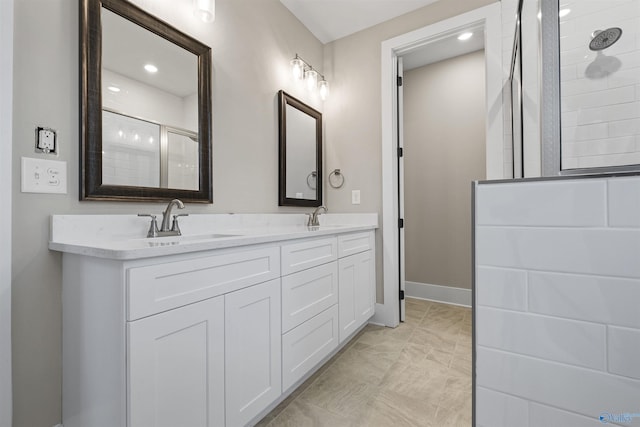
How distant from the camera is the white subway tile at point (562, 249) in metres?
0.48

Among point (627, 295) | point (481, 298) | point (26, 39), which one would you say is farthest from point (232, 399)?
point (26, 39)

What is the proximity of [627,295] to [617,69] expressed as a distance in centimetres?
124

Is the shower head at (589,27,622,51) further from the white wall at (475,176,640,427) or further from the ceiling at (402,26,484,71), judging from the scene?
the ceiling at (402,26,484,71)

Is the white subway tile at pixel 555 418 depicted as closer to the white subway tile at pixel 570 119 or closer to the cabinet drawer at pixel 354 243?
the white subway tile at pixel 570 119

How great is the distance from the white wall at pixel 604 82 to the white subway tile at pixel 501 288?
0.48 metres

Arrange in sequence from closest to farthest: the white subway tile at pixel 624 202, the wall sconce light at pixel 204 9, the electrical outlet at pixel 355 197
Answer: the white subway tile at pixel 624 202
the wall sconce light at pixel 204 9
the electrical outlet at pixel 355 197

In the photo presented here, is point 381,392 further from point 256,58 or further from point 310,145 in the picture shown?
point 256,58

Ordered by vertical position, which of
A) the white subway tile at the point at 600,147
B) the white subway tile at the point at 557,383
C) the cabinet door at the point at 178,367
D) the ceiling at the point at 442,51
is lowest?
the cabinet door at the point at 178,367

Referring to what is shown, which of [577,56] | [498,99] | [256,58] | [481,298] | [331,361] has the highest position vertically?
[256,58]

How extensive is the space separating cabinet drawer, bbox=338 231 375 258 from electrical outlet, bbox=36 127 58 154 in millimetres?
1449

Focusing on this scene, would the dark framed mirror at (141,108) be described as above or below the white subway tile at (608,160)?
above

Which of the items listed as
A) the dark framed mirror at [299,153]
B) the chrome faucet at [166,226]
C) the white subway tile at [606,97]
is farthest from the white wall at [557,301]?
the dark framed mirror at [299,153]

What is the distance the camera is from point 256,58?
6.59ft

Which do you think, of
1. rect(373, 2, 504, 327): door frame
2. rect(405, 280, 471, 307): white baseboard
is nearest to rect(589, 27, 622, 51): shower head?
rect(373, 2, 504, 327): door frame
